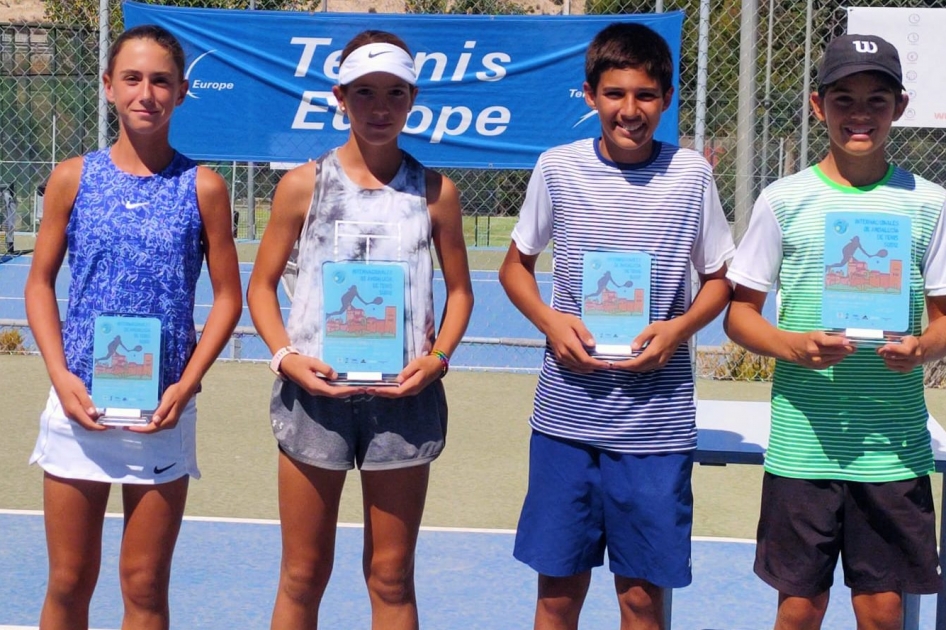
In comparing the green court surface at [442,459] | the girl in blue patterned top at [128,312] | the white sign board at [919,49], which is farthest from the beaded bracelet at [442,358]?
the white sign board at [919,49]

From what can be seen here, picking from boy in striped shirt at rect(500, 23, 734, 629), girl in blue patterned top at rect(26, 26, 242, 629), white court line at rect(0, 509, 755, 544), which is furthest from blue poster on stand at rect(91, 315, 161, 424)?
white court line at rect(0, 509, 755, 544)

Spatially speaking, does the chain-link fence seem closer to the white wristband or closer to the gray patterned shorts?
the gray patterned shorts

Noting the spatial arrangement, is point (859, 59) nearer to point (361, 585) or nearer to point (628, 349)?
point (628, 349)

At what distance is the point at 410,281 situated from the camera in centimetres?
312

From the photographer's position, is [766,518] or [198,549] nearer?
[766,518]

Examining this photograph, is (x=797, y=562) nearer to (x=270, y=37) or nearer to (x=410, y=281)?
(x=410, y=281)

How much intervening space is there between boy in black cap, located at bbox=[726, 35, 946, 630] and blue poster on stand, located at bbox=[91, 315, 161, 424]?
145cm

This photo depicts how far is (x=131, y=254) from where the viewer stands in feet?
10.1

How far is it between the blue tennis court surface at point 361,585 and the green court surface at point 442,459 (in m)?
0.31

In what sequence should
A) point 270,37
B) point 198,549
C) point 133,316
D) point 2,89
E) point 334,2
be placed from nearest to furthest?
point 133,316 < point 198,549 < point 270,37 < point 2,89 < point 334,2

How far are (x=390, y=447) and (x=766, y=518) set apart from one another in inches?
38.0

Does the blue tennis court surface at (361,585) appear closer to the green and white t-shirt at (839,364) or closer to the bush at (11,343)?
the green and white t-shirt at (839,364)

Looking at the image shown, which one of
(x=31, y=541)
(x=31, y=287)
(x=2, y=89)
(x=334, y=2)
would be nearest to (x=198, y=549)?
(x=31, y=541)

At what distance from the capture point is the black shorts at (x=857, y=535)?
307 cm
